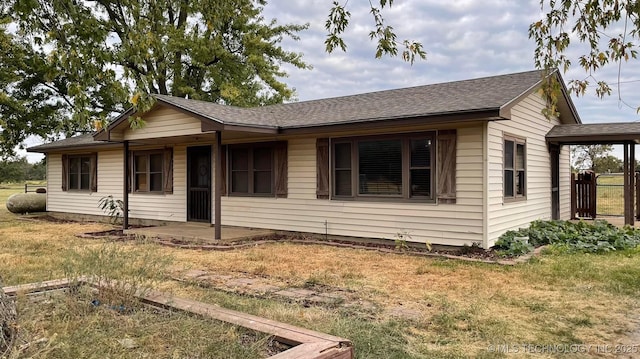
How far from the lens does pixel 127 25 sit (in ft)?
14.6

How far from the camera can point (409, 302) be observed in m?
4.79

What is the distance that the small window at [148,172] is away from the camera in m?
12.4

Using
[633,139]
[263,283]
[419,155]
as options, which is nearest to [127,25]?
[263,283]

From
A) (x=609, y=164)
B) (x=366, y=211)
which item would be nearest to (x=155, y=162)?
(x=366, y=211)

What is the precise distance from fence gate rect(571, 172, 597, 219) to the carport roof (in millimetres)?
2252

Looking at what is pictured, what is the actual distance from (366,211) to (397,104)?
228 centimetres

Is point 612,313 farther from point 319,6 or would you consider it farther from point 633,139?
point 633,139

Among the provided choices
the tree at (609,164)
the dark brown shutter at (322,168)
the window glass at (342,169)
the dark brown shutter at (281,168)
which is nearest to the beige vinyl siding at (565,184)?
the window glass at (342,169)

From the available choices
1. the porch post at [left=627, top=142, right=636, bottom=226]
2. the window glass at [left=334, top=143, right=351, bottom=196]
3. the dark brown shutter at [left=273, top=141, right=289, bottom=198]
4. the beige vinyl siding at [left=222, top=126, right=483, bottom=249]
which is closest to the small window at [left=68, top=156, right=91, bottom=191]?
the beige vinyl siding at [left=222, top=126, right=483, bottom=249]

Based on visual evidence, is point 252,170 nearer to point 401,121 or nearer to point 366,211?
point 366,211

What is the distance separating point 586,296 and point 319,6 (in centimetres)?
420

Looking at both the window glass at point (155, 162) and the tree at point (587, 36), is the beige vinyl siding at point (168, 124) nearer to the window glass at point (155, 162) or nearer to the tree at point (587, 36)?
the window glass at point (155, 162)

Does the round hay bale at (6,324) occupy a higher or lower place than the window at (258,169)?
lower

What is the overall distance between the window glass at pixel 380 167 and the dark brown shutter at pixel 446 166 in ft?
2.48
